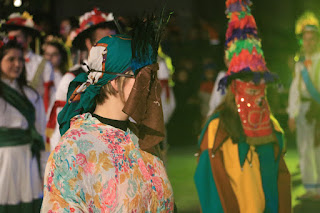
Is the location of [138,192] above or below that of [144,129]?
below

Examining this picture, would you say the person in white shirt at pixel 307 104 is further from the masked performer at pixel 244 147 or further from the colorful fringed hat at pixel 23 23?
the colorful fringed hat at pixel 23 23

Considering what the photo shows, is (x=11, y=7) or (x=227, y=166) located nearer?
(x=227, y=166)

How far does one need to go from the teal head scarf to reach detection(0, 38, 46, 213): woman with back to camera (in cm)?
358

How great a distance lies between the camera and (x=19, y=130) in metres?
6.67

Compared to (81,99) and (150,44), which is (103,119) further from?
(150,44)

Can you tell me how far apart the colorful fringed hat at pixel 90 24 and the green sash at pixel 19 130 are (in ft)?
3.13

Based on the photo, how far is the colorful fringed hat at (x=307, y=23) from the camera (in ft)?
31.8

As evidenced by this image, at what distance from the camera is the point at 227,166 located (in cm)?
609

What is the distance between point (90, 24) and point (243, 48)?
158 centimetres

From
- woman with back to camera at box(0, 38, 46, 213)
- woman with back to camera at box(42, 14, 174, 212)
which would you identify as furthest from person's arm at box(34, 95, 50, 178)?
woman with back to camera at box(42, 14, 174, 212)

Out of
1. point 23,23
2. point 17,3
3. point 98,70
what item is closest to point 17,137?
point 17,3

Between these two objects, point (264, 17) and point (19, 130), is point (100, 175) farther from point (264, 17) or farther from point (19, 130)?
point (264, 17)

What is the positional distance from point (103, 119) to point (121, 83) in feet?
0.65

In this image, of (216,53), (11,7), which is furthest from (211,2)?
(11,7)
